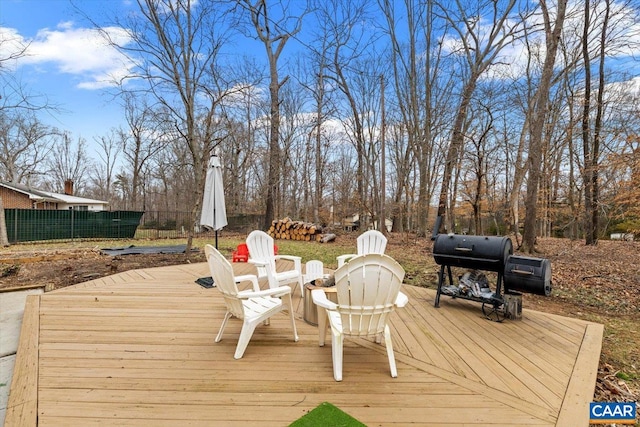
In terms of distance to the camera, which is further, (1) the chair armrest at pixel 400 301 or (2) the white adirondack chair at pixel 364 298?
(1) the chair armrest at pixel 400 301

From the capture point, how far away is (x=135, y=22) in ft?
31.9

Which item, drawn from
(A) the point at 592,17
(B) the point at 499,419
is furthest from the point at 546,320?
(A) the point at 592,17

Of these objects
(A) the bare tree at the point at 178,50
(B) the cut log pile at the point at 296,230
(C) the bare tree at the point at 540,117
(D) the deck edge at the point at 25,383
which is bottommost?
(D) the deck edge at the point at 25,383

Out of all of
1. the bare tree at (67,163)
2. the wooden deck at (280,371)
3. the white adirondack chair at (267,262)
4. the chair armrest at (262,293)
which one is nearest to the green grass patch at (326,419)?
the wooden deck at (280,371)

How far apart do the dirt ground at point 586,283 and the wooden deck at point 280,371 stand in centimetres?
20

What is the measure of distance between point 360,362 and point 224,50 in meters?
11.6

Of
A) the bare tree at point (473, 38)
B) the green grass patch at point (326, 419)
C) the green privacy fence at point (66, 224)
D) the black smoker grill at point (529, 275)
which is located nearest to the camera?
the green grass patch at point (326, 419)

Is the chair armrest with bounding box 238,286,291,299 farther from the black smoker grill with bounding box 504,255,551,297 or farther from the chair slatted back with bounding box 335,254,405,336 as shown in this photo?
the black smoker grill with bounding box 504,255,551,297

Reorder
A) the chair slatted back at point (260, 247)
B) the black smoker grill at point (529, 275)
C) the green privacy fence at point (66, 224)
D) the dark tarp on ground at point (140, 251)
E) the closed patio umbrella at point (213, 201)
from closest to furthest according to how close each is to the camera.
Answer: the black smoker grill at point (529, 275), the chair slatted back at point (260, 247), the closed patio umbrella at point (213, 201), the dark tarp on ground at point (140, 251), the green privacy fence at point (66, 224)

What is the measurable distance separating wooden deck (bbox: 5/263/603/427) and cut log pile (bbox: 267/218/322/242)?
8.89 meters

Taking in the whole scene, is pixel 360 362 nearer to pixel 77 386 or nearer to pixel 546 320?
pixel 77 386

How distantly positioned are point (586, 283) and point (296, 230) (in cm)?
951

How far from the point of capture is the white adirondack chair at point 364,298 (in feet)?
7.01

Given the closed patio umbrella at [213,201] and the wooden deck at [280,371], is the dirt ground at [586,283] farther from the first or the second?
the closed patio umbrella at [213,201]
